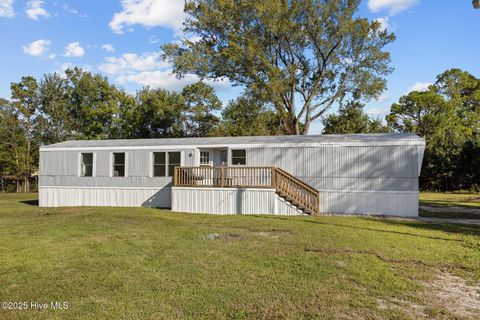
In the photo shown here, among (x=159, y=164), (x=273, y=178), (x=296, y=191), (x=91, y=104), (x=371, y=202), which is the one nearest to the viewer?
(x=273, y=178)

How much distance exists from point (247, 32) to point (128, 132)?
16.8m

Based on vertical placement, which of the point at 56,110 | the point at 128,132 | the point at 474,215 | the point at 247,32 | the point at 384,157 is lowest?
the point at 474,215

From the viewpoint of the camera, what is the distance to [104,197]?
18266 mm

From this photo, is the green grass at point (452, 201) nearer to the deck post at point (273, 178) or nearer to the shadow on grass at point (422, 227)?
the shadow on grass at point (422, 227)

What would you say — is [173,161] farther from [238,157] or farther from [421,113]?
[421,113]

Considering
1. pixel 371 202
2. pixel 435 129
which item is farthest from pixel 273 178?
pixel 435 129

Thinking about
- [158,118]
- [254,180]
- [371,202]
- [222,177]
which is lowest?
[371,202]

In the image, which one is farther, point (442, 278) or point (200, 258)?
point (200, 258)

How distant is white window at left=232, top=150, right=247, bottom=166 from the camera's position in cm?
1683

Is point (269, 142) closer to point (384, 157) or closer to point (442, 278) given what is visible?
point (384, 157)

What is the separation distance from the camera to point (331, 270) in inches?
249

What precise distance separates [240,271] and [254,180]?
9.23 m

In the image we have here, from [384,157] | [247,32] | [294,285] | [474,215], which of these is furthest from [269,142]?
[247,32]

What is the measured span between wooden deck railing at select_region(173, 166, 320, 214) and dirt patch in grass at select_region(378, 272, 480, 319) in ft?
29.4
